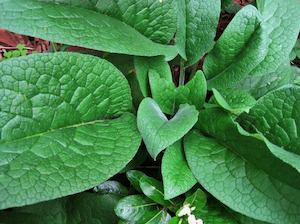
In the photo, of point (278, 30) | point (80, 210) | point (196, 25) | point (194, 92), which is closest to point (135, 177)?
point (80, 210)

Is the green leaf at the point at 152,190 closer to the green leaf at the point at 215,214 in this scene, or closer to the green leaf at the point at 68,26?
the green leaf at the point at 215,214

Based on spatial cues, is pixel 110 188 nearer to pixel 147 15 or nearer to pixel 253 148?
pixel 253 148

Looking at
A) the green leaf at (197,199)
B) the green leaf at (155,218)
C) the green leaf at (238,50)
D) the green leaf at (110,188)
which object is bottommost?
the green leaf at (110,188)

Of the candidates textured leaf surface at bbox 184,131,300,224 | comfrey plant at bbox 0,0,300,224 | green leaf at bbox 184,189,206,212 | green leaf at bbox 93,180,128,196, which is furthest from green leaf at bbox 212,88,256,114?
green leaf at bbox 93,180,128,196

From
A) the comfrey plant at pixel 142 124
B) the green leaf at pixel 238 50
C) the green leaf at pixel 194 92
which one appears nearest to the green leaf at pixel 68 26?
the comfrey plant at pixel 142 124

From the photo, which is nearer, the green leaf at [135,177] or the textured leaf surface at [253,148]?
the textured leaf surface at [253,148]

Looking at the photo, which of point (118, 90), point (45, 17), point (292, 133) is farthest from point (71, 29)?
point (292, 133)
